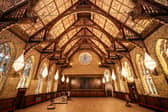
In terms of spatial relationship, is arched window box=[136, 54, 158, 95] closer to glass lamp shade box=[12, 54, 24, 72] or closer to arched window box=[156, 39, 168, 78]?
arched window box=[156, 39, 168, 78]

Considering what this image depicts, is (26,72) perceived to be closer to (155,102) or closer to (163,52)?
(155,102)

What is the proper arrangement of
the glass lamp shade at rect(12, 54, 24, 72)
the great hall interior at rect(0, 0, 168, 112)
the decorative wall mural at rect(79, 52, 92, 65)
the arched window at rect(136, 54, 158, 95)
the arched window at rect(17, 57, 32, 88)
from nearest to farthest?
the glass lamp shade at rect(12, 54, 24, 72)
the great hall interior at rect(0, 0, 168, 112)
the arched window at rect(136, 54, 158, 95)
the arched window at rect(17, 57, 32, 88)
the decorative wall mural at rect(79, 52, 92, 65)

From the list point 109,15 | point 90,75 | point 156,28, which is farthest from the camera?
point 90,75

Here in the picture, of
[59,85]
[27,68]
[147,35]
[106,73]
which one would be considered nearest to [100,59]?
[106,73]

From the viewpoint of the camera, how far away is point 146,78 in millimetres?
8219

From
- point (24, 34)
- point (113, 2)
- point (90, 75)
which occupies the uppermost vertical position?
point (113, 2)

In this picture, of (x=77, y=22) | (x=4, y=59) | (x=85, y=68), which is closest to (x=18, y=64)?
(x=4, y=59)

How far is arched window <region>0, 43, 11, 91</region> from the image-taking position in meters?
6.03

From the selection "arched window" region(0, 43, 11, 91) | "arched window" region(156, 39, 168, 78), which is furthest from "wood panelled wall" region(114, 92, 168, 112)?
"arched window" region(0, 43, 11, 91)

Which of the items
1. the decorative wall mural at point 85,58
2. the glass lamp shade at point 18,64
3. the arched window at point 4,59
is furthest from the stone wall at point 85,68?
the glass lamp shade at point 18,64

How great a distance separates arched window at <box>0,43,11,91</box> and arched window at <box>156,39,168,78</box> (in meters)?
11.1

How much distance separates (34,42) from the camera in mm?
7672

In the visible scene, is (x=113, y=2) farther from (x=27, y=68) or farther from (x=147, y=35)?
(x=27, y=68)

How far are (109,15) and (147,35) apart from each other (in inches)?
152
